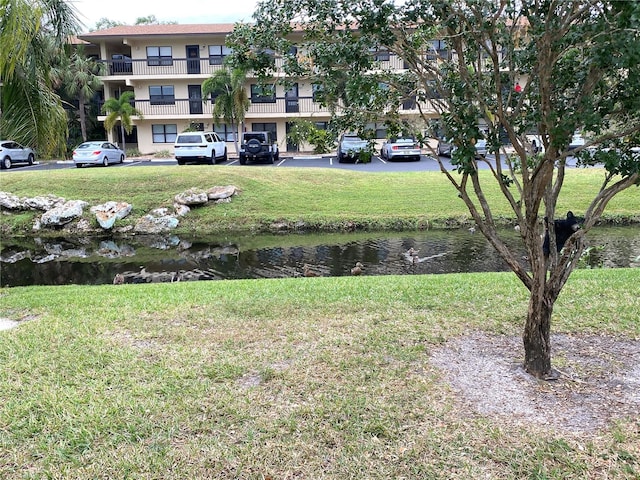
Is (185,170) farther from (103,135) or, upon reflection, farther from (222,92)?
(103,135)

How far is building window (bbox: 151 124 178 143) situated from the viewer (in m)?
39.0

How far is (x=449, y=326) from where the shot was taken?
20.5ft

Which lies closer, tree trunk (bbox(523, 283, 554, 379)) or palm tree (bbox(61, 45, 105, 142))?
tree trunk (bbox(523, 283, 554, 379))

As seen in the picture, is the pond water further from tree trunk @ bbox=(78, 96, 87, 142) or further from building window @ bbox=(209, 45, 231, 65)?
building window @ bbox=(209, 45, 231, 65)

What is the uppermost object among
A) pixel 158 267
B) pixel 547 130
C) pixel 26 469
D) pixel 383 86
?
pixel 383 86

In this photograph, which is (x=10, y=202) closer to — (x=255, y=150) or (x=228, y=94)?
(x=255, y=150)

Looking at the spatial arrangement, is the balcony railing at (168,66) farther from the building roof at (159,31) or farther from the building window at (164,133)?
the building window at (164,133)

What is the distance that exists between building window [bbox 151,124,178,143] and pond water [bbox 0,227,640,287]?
22454 millimetres

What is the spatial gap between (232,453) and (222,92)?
31.2 meters

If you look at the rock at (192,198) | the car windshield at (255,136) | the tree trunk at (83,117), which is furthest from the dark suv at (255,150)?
the tree trunk at (83,117)

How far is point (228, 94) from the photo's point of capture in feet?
107

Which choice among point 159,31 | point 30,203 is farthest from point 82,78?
point 30,203

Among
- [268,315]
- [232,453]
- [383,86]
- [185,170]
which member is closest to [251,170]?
[185,170]

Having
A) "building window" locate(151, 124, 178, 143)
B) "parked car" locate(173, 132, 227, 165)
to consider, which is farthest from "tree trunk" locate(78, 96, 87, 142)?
"parked car" locate(173, 132, 227, 165)
